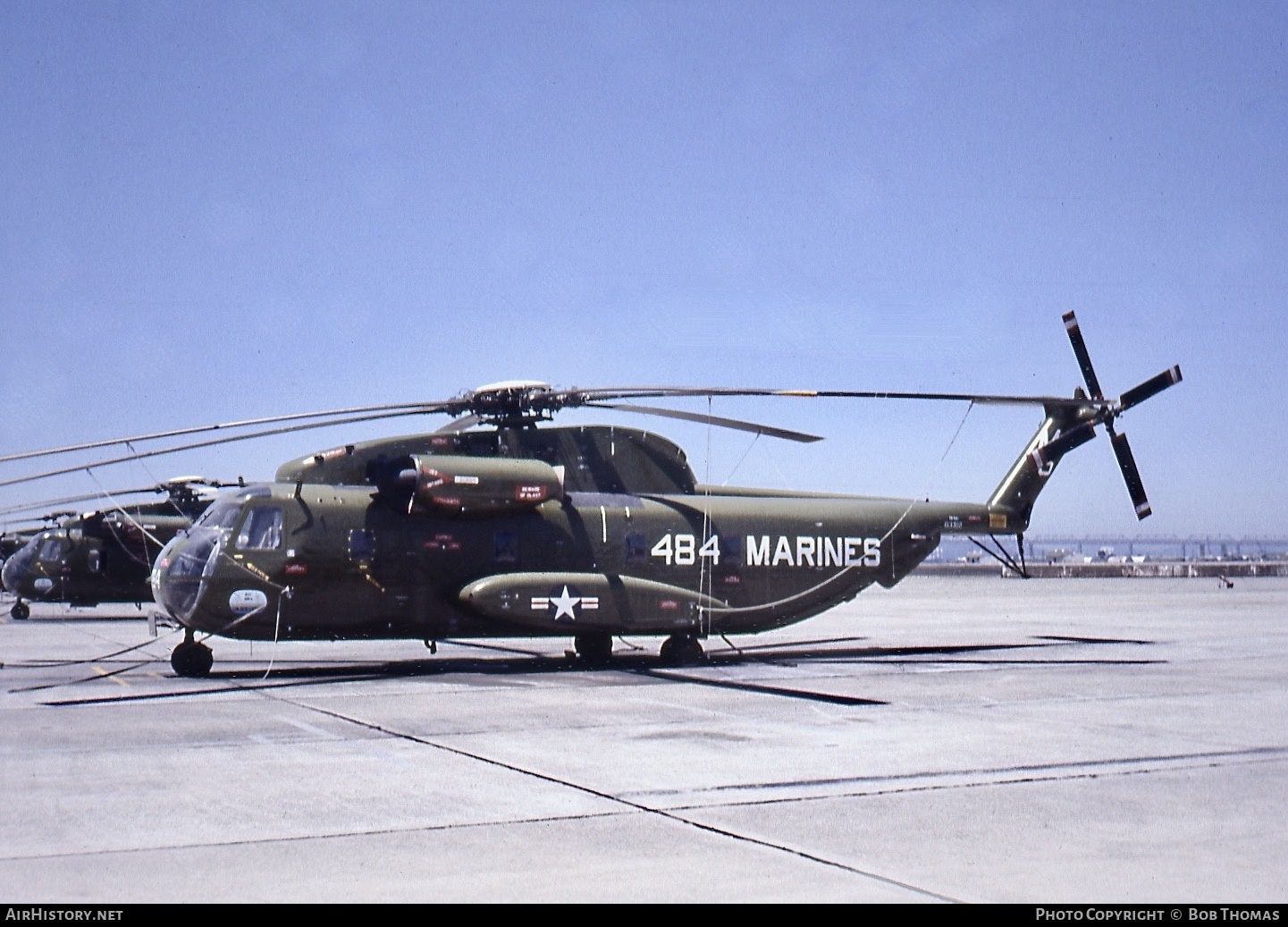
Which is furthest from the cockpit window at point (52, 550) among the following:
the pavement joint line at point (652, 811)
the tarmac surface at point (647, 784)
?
the pavement joint line at point (652, 811)

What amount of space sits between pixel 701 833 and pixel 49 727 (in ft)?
26.4

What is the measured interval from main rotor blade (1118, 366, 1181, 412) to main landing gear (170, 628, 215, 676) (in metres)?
16.4

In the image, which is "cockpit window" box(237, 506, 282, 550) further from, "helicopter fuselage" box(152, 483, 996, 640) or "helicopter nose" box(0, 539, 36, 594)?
"helicopter nose" box(0, 539, 36, 594)

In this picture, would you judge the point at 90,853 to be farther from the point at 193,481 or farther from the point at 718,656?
the point at 193,481

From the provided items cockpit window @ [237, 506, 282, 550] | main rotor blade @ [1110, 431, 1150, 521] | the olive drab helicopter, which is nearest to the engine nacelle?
the olive drab helicopter

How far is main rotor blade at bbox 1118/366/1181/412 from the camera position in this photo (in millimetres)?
21594

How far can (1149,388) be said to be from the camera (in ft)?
72.1

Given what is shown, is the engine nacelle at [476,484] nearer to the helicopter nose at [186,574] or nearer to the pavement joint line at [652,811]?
the helicopter nose at [186,574]

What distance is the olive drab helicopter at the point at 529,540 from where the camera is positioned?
18.2 meters

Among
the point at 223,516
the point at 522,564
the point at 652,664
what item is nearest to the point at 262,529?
the point at 223,516

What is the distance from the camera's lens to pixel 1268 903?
5992 millimetres

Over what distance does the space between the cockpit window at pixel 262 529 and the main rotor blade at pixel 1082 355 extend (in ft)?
47.3

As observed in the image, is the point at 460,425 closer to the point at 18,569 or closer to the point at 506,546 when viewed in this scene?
the point at 506,546

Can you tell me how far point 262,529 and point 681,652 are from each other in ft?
23.5
